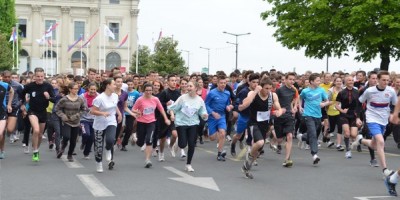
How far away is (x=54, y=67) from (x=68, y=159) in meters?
71.3

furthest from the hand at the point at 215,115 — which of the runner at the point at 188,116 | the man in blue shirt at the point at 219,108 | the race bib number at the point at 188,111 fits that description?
the race bib number at the point at 188,111

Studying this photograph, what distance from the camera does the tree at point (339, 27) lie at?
127ft

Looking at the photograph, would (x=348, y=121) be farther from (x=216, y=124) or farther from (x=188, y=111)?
(x=188, y=111)

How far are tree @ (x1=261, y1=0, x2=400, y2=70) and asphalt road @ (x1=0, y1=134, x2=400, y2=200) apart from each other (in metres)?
25.5

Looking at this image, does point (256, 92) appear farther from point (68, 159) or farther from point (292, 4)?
point (292, 4)

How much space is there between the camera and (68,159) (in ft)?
43.9

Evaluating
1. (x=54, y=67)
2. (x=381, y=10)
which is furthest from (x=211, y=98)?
(x=54, y=67)

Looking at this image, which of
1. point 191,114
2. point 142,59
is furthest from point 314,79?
point 142,59

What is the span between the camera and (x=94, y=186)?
9.88 meters

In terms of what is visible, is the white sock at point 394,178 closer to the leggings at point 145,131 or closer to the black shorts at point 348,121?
the leggings at point 145,131

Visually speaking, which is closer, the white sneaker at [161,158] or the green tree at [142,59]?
the white sneaker at [161,158]

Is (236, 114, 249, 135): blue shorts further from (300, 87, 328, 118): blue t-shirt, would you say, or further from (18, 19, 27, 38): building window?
(18, 19, 27, 38): building window

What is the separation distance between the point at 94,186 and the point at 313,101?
19.4 ft

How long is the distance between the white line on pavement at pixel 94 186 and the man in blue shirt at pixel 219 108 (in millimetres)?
3639
